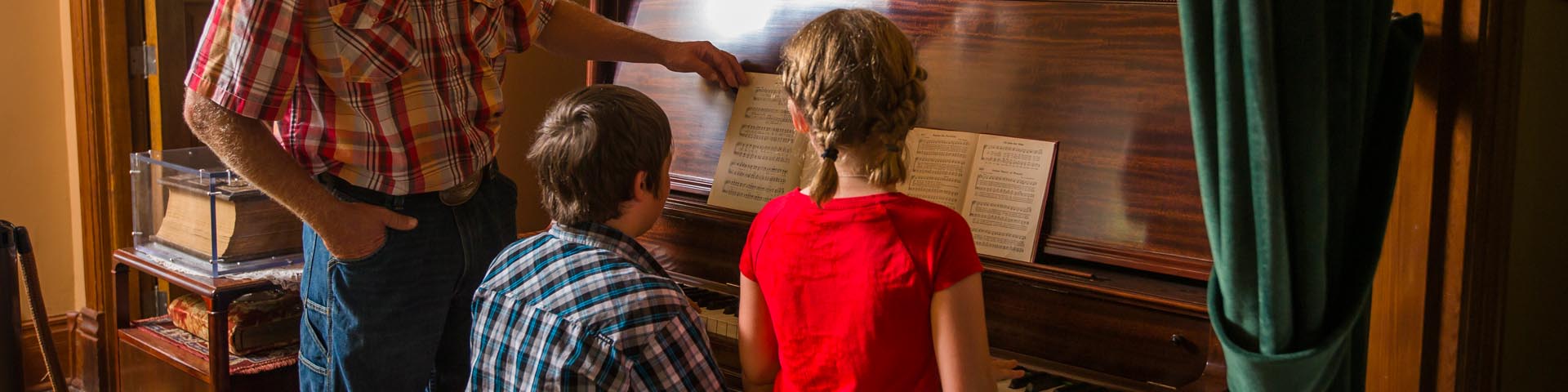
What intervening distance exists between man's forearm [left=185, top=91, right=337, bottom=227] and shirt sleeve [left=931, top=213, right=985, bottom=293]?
955mm

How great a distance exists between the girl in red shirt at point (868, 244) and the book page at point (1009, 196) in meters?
0.33

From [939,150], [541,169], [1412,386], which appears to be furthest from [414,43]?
[1412,386]

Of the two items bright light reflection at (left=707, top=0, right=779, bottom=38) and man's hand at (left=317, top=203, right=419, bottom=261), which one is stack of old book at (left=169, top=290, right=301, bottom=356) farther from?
bright light reflection at (left=707, top=0, right=779, bottom=38)

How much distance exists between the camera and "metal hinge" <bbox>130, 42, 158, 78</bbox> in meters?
3.54

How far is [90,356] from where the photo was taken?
358 cm

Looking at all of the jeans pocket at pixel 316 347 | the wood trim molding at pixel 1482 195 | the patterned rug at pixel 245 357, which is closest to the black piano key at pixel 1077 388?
the wood trim molding at pixel 1482 195

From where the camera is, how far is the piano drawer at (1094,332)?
1.55 m

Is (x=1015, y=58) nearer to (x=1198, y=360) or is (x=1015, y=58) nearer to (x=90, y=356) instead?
(x=1198, y=360)

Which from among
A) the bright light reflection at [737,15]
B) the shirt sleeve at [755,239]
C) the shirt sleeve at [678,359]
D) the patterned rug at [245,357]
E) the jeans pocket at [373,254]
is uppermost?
the bright light reflection at [737,15]

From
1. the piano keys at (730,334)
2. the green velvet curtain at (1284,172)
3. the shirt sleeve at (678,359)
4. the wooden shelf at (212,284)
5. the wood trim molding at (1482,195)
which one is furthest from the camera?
the wooden shelf at (212,284)

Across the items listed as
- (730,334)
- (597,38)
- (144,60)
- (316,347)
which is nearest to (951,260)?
(730,334)

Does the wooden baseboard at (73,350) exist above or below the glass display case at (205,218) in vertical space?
below

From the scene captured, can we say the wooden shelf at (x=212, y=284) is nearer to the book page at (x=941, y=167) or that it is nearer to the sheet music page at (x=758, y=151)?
the sheet music page at (x=758, y=151)

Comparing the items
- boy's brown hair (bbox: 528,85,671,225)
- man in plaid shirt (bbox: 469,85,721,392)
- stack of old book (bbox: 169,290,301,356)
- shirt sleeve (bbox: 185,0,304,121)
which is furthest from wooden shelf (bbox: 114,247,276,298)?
boy's brown hair (bbox: 528,85,671,225)
